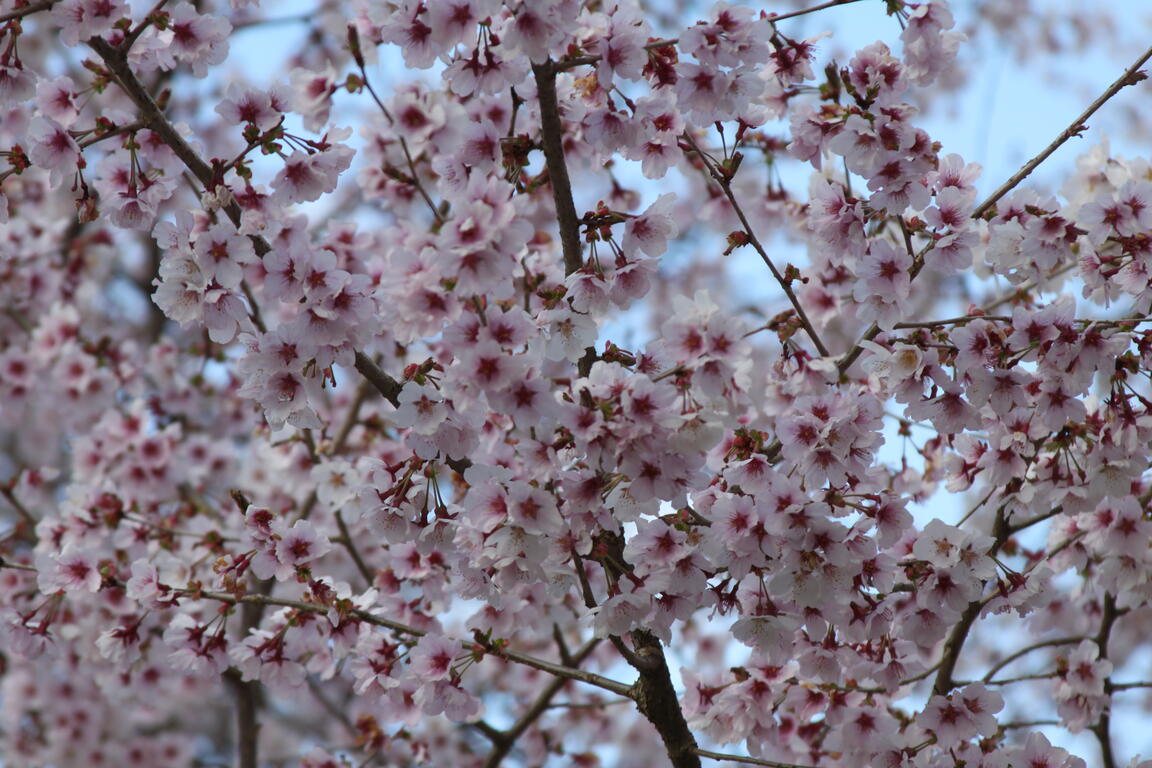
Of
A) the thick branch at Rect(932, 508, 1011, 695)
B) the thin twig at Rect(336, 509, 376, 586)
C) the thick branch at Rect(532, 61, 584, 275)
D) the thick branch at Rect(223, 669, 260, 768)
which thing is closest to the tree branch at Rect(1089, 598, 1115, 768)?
the thick branch at Rect(932, 508, 1011, 695)

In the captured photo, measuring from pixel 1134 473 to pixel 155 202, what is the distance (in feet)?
9.88

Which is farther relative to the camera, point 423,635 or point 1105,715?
point 1105,715

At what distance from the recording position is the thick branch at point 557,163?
9.70 feet

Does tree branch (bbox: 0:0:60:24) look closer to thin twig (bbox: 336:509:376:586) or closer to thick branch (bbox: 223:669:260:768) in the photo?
thin twig (bbox: 336:509:376:586)

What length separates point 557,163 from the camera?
3.01 metres

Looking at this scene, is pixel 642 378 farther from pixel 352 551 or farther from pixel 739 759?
pixel 352 551

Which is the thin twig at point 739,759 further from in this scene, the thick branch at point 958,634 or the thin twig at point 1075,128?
the thin twig at point 1075,128

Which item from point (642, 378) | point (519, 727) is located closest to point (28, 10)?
point (642, 378)

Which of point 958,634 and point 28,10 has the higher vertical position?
point 28,10

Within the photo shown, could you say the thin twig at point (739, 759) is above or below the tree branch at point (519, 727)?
below

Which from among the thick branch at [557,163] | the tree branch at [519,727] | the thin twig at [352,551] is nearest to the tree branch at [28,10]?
the thick branch at [557,163]

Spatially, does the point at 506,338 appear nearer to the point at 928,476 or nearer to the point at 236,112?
the point at 236,112

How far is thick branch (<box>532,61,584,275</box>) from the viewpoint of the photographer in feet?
9.70

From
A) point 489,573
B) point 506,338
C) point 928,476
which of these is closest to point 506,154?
point 506,338
